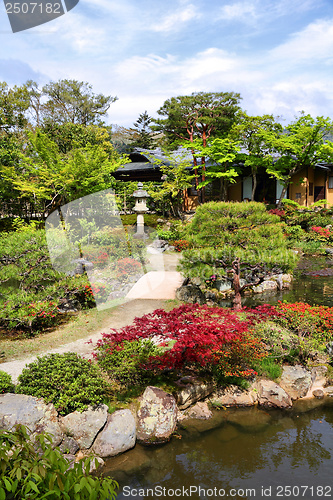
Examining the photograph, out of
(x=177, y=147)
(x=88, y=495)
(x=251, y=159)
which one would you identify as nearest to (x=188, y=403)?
(x=88, y=495)

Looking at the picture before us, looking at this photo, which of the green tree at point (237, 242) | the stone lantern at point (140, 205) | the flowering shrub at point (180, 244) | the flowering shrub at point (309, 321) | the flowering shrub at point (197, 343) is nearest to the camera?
the flowering shrub at point (197, 343)

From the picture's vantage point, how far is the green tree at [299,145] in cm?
2516

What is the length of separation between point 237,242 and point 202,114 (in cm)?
1832

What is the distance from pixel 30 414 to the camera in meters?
5.76

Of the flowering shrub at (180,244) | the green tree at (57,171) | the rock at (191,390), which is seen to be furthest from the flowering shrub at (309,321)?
the green tree at (57,171)

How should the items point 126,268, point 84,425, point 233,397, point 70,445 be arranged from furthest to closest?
point 126,268
point 233,397
point 84,425
point 70,445

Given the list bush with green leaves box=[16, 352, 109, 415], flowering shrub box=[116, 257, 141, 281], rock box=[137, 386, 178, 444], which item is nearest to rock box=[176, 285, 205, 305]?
flowering shrub box=[116, 257, 141, 281]

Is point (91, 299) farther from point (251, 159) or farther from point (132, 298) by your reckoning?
point (251, 159)

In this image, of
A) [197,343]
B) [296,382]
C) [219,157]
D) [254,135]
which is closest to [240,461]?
[197,343]

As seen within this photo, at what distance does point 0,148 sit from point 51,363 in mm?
16725

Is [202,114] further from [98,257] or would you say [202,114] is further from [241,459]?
[241,459]

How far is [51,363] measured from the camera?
671 centimetres

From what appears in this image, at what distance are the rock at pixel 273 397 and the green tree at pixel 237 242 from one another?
3.86 m

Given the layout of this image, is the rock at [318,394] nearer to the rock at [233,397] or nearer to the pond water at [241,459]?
the pond water at [241,459]
